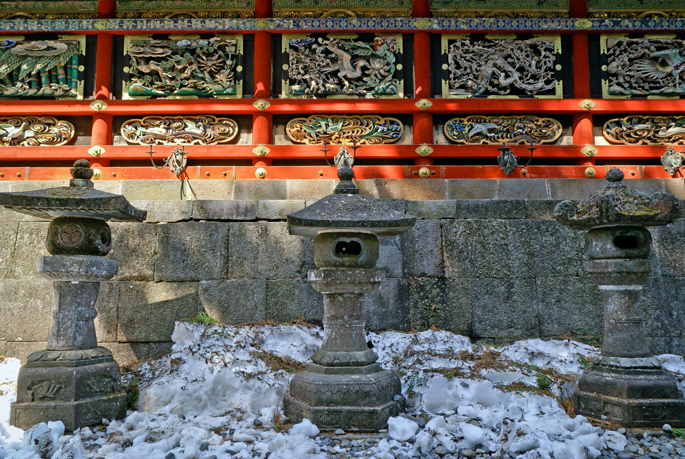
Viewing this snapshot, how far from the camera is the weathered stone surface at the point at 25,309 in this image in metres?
5.13

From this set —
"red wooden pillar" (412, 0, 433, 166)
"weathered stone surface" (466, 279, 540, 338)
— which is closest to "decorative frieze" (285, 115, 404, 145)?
"red wooden pillar" (412, 0, 433, 166)

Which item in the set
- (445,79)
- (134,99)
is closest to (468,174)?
(445,79)

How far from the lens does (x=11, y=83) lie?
7.08m

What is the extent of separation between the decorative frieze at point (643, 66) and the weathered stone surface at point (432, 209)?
3631mm

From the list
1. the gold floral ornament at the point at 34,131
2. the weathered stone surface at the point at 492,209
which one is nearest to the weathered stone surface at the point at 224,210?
the weathered stone surface at the point at 492,209

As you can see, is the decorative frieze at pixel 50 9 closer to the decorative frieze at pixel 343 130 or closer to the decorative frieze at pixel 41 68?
the decorative frieze at pixel 41 68

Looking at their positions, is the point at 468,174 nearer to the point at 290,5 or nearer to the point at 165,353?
the point at 290,5

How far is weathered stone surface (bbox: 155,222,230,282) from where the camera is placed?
526 cm

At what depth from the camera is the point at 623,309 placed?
381 centimetres

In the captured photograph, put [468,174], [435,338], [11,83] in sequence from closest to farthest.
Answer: [435,338], [468,174], [11,83]

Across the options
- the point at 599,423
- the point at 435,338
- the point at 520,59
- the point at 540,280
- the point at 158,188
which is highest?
the point at 520,59

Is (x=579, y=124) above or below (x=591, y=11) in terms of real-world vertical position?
→ below

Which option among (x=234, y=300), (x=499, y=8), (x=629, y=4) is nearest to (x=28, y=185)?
(x=234, y=300)

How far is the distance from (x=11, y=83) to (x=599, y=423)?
8.77 meters
